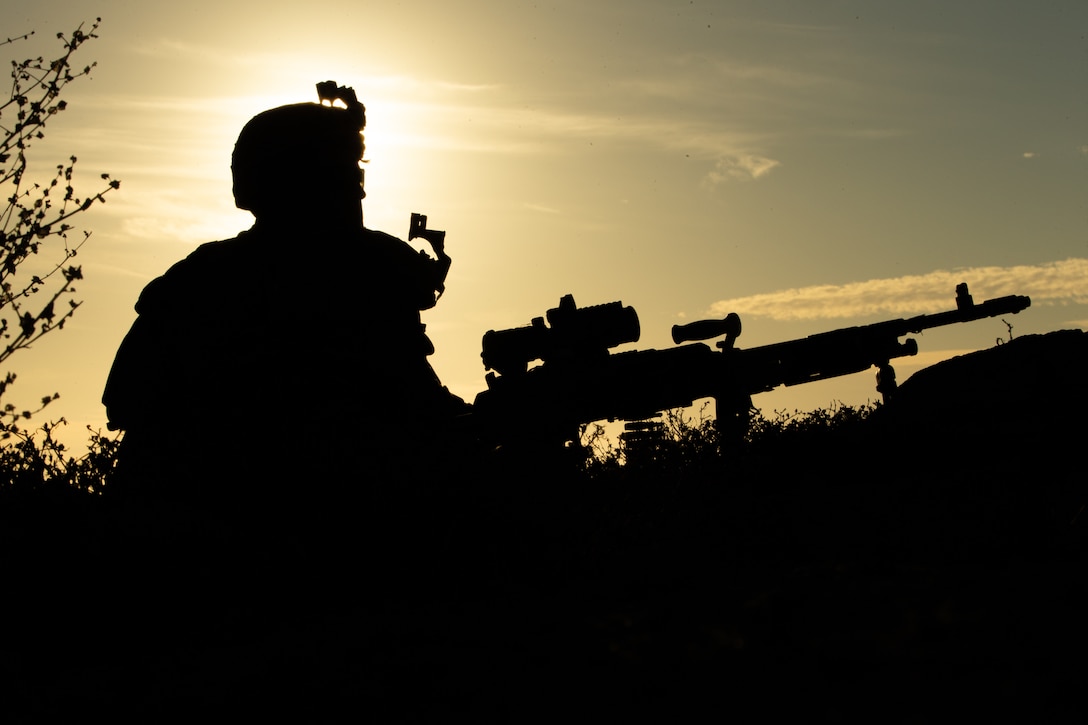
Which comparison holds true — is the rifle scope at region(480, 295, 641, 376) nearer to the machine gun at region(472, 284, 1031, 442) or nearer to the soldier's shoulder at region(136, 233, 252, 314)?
the machine gun at region(472, 284, 1031, 442)

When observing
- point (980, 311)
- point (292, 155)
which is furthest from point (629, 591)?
point (980, 311)

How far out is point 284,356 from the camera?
6391 mm

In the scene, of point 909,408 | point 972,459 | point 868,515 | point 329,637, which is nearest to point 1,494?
point 329,637

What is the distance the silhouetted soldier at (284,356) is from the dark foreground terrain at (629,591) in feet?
1.24

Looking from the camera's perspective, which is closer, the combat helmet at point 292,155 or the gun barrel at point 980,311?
the combat helmet at point 292,155

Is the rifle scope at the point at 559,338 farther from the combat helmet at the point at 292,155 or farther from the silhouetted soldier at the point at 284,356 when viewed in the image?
the combat helmet at the point at 292,155

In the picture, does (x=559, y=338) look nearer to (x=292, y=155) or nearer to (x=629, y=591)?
(x=292, y=155)

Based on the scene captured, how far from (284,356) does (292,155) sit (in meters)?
1.36

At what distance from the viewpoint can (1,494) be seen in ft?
22.6

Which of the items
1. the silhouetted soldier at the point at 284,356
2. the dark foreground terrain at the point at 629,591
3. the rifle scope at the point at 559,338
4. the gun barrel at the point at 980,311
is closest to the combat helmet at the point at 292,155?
the silhouetted soldier at the point at 284,356

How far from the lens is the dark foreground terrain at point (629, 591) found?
6.29ft

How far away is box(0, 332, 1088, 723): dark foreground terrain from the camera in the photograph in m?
1.92

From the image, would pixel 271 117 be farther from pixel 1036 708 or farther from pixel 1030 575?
pixel 1036 708

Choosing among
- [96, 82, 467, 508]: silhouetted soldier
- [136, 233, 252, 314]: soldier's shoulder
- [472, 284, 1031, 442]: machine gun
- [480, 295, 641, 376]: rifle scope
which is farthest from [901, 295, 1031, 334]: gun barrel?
[136, 233, 252, 314]: soldier's shoulder
